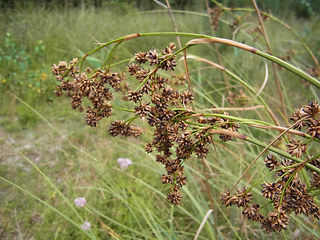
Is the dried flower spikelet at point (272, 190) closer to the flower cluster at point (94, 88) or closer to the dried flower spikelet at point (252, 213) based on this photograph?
the dried flower spikelet at point (252, 213)

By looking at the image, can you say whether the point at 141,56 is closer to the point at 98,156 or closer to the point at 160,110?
the point at 160,110

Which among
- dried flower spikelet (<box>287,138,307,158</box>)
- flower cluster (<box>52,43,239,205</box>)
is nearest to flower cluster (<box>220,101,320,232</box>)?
dried flower spikelet (<box>287,138,307,158</box>)

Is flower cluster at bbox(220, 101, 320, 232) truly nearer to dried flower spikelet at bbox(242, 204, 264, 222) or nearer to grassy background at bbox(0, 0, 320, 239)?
dried flower spikelet at bbox(242, 204, 264, 222)

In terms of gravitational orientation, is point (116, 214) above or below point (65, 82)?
below

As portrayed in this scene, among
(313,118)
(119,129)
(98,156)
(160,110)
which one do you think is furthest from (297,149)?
(98,156)

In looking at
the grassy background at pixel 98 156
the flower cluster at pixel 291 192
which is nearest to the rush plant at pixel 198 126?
the flower cluster at pixel 291 192

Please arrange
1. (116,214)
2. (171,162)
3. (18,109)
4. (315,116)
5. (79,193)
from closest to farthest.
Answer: (315,116)
(171,162)
(116,214)
(79,193)
(18,109)

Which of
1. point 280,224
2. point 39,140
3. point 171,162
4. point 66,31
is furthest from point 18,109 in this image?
point 280,224

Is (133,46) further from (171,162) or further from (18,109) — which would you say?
(171,162)
